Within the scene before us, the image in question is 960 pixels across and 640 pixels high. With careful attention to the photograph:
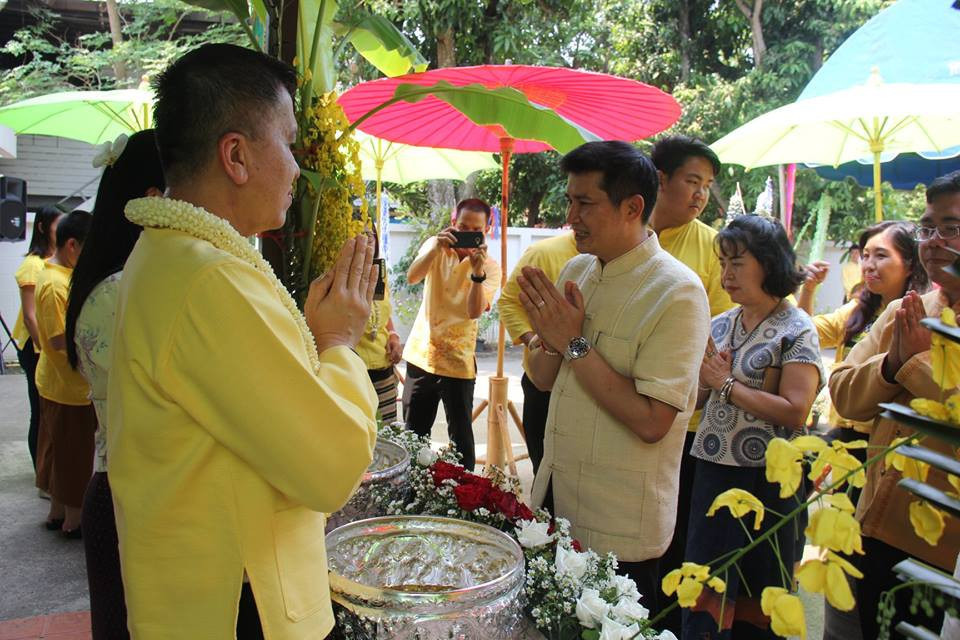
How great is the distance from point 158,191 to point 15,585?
8.22 ft

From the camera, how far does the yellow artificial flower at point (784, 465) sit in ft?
2.25

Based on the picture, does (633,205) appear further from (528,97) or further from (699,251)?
(528,97)

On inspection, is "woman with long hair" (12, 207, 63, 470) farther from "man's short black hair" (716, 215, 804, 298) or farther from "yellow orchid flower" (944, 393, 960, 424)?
"yellow orchid flower" (944, 393, 960, 424)

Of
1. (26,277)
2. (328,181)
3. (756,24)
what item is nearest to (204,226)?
(328,181)

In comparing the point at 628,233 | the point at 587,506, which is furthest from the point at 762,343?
the point at 587,506

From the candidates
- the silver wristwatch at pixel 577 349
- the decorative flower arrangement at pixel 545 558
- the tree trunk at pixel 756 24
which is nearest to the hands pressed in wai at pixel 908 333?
the silver wristwatch at pixel 577 349

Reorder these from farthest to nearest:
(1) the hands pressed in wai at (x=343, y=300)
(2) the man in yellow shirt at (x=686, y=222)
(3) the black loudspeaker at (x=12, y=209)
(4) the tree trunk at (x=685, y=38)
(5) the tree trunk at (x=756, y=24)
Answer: (4) the tree trunk at (x=685, y=38)
(5) the tree trunk at (x=756, y=24)
(3) the black loudspeaker at (x=12, y=209)
(2) the man in yellow shirt at (x=686, y=222)
(1) the hands pressed in wai at (x=343, y=300)

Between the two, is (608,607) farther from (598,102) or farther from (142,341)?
(598,102)

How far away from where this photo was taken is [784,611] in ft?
2.18

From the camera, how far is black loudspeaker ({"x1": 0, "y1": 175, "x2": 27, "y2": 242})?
7.59 m

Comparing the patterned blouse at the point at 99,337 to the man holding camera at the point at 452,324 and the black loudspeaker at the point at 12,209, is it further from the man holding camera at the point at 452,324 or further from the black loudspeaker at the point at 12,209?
the black loudspeaker at the point at 12,209

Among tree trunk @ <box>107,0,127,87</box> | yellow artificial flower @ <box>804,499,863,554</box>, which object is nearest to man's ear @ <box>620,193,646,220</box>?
yellow artificial flower @ <box>804,499,863,554</box>

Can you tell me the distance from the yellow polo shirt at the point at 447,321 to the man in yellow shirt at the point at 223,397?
3.15m

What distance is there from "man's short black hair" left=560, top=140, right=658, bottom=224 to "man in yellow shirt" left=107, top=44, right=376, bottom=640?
103 cm
